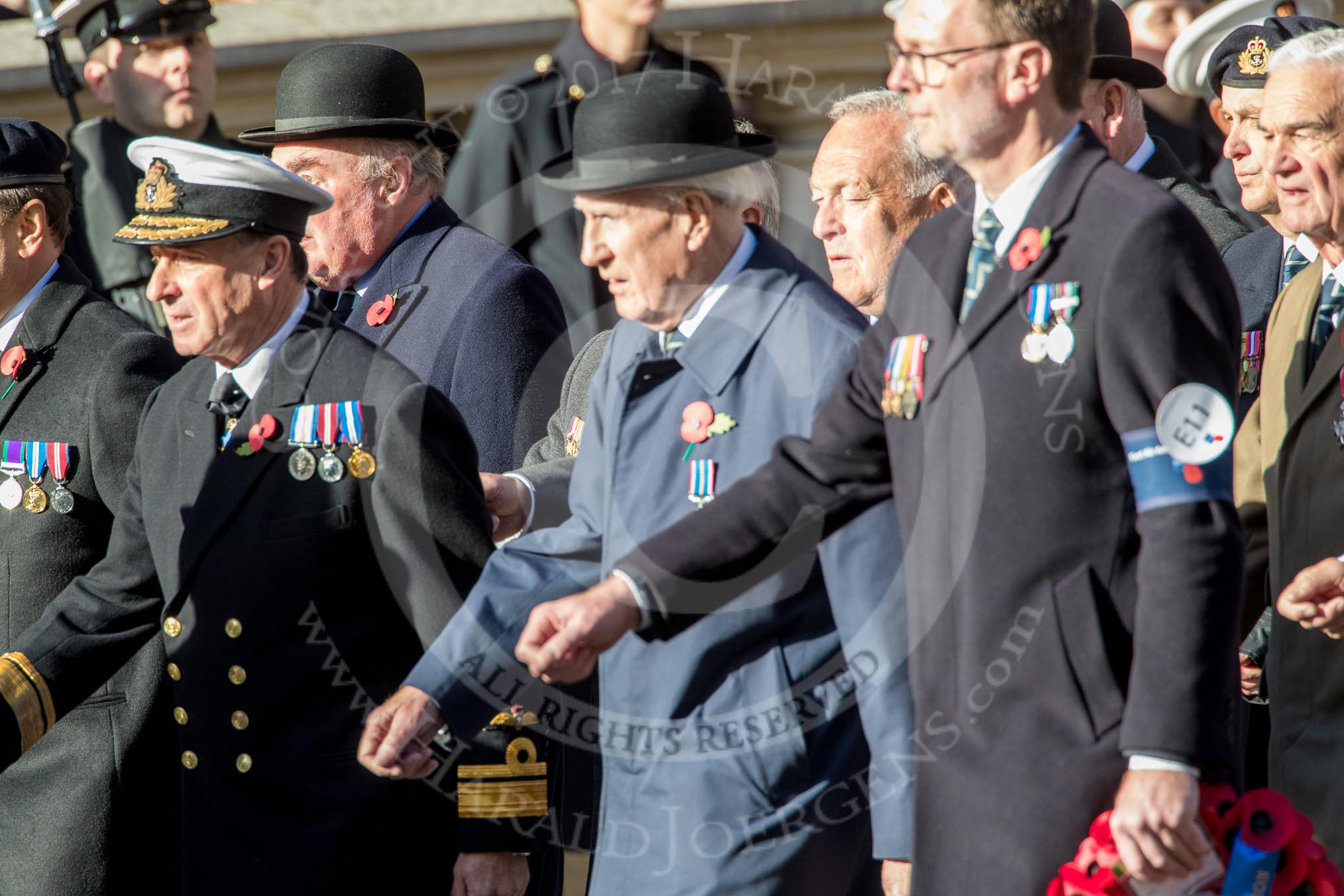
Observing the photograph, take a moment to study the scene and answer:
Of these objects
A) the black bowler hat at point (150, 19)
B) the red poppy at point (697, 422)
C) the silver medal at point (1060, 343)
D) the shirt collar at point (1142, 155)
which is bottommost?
the red poppy at point (697, 422)

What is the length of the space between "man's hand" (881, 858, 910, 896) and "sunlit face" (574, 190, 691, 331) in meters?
1.06

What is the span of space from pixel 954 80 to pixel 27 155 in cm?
285

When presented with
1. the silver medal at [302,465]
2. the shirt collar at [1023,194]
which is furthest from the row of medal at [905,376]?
the silver medal at [302,465]

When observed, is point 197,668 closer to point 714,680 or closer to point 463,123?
point 714,680

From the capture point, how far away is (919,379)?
9.43 feet

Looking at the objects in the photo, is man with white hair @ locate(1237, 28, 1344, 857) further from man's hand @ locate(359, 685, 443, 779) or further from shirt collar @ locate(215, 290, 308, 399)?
shirt collar @ locate(215, 290, 308, 399)

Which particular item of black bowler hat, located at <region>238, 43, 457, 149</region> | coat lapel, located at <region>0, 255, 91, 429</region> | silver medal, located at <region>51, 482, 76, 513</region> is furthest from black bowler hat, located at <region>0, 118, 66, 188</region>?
silver medal, located at <region>51, 482, 76, 513</region>

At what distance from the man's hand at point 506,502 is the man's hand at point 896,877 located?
132cm

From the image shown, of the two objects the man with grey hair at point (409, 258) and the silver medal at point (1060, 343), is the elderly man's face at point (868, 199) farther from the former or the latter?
the silver medal at point (1060, 343)

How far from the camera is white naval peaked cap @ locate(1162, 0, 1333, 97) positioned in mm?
5680

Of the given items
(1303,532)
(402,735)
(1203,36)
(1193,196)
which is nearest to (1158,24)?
(1203,36)

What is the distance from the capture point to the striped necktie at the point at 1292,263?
14.9 feet

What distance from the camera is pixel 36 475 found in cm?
448

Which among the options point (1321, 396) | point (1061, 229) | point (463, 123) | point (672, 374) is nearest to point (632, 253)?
point (672, 374)
